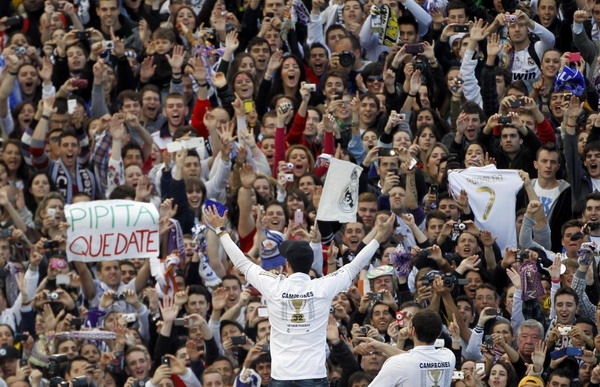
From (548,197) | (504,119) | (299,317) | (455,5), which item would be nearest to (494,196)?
(548,197)

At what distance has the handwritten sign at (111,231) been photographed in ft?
62.5

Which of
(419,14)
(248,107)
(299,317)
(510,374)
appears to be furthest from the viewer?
(419,14)

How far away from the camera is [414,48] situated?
2036 cm

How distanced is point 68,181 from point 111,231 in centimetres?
174

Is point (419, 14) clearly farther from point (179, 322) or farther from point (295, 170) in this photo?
point (179, 322)

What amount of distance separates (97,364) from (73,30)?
578cm

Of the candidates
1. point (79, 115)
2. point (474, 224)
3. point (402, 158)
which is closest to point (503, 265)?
point (474, 224)

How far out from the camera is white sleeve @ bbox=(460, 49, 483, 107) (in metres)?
20.1

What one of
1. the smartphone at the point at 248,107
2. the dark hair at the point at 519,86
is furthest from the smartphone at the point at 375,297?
the smartphone at the point at 248,107

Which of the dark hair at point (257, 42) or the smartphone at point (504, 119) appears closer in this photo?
the smartphone at point (504, 119)

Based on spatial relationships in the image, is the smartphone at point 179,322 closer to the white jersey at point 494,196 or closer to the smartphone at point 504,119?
the white jersey at point 494,196

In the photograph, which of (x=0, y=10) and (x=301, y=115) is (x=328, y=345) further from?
(x=0, y=10)

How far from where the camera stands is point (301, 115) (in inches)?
797

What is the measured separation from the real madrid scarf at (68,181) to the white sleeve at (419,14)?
3983 mm
